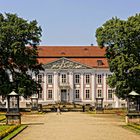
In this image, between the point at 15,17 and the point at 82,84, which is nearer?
the point at 15,17

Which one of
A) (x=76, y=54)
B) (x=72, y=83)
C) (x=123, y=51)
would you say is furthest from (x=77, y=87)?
(x=123, y=51)

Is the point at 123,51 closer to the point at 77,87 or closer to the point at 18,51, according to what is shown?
the point at 18,51

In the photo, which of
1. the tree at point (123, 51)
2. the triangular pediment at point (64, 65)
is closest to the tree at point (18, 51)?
the tree at point (123, 51)

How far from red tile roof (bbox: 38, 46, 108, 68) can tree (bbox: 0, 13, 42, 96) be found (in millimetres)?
26721

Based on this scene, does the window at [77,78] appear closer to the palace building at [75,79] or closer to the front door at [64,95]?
the palace building at [75,79]

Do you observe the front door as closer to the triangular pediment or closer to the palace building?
the palace building

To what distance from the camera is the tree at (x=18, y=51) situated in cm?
5379

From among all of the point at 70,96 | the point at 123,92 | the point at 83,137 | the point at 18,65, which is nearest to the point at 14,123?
the point at 83,137

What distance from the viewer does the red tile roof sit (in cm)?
8312

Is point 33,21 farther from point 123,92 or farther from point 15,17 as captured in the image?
point 123,92

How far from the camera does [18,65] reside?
55.8 meters

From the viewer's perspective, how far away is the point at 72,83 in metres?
83.2

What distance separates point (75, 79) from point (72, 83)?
3.03 feet

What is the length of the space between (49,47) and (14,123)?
5508 cm
